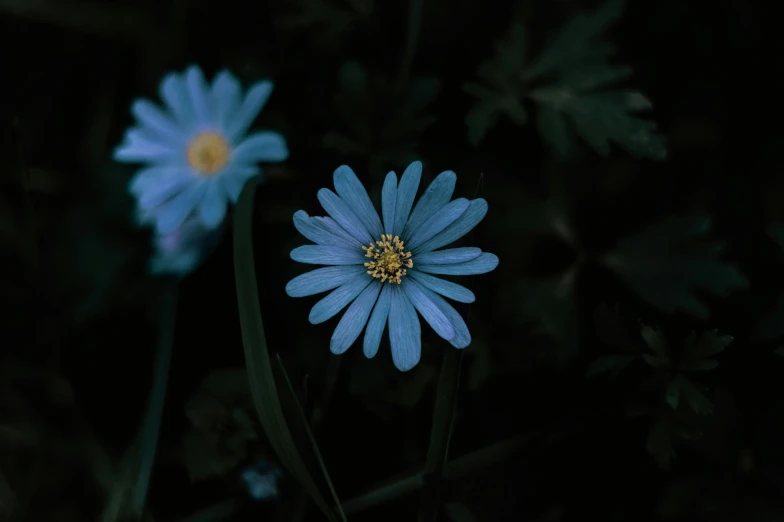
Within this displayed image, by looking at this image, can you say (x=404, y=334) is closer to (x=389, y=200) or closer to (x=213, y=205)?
(x=389, y=200)

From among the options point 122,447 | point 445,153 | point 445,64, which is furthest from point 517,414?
point 122,447

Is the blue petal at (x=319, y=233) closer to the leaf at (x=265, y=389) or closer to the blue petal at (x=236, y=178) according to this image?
the leaf at (x=265, y=389)

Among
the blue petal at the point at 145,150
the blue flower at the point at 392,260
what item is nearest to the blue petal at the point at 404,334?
the blue flower at the point at 392,260

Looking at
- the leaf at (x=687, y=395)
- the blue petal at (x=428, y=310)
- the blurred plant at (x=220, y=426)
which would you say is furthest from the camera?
the blurred plant at (x=220, y=426)

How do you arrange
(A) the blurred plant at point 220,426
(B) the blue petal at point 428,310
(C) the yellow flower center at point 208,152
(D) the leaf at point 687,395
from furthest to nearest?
(C) the yellow flower center at point 208,152
(A) the blurred plant at point 220,426
(D) the leaf at point 687,395
(B) the blue petal at point 428,310

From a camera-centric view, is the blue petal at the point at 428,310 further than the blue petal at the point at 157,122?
No

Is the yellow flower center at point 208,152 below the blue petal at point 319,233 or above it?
above

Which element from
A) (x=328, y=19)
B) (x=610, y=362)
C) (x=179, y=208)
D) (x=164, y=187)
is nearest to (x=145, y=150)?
(x=164, y=187)

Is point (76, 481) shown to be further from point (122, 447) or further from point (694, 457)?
point (694, 457)
